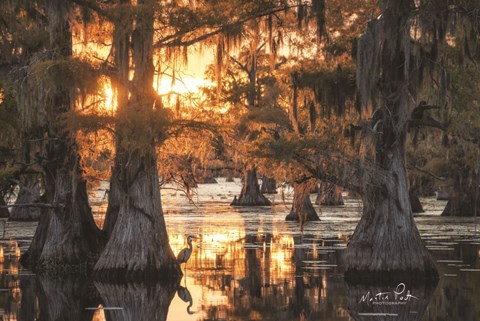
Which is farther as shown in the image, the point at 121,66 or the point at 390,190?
the point at 390,190

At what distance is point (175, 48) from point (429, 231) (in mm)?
16156

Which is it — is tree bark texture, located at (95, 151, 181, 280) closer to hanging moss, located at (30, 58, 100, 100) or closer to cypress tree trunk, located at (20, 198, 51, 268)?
hanging moss, located at (30, 58, 100, 100)

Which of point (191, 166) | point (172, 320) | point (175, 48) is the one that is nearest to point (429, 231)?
point (191, 166)

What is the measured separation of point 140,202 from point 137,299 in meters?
3.81

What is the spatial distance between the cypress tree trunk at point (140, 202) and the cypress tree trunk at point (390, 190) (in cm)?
435

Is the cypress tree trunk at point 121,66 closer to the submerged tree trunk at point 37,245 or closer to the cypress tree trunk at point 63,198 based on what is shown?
the cypress tree trunk at point 63,198

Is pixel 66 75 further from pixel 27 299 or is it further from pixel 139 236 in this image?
pixel 27 299

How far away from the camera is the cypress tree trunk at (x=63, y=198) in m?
22.9

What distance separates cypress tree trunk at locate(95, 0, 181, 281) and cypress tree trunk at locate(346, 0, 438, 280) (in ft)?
14.3

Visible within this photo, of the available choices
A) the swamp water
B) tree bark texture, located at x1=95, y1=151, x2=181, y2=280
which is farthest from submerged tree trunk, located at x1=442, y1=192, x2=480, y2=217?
tree bark texture, located at x1=95, y1=151, x2=181, y2=280

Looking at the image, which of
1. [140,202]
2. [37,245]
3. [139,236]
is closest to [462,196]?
[37,245]

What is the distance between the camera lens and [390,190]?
67.6 ft

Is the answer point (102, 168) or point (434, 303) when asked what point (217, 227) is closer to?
point (102, 168)

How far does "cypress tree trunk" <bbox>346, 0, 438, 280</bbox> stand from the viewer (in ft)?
65.3
